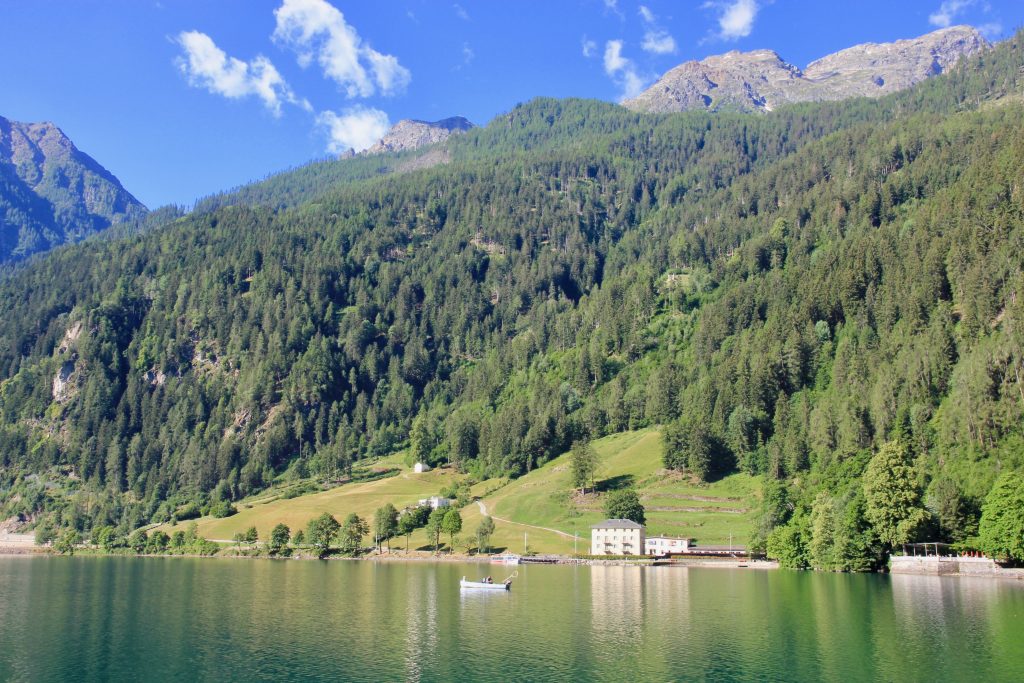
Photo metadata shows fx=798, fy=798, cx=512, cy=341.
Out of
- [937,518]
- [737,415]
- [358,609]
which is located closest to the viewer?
[358,609]

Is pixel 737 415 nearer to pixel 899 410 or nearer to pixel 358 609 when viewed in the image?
pixel 899 410

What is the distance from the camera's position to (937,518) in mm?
116500

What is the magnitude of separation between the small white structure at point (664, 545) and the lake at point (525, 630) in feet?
126

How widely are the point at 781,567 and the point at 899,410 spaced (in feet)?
140

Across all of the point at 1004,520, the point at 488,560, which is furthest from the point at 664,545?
the point at 1004,520

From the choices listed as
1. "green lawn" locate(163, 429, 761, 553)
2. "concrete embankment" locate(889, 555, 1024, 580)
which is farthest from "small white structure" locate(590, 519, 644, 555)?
"concrete embankment" locate(889, 555, 1024, 580)

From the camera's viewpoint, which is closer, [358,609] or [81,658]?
[81,658]

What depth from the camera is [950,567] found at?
11131cm

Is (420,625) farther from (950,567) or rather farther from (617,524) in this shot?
(617,524)

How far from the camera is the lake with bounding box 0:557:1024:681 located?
54844mm

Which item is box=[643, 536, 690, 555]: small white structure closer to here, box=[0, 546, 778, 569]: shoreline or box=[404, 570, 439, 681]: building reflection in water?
box=[0, 546, 778, 569]: shoreline

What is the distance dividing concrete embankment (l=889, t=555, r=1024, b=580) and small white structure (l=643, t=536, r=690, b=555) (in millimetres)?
44550

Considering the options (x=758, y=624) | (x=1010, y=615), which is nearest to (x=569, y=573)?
(x=758, y=624)

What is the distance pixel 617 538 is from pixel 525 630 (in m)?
90.3
